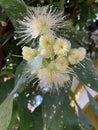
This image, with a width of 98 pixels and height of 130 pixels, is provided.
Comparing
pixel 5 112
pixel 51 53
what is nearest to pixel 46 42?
pixel 51 53

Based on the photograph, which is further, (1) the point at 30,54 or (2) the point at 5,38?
(2) the point at 5,38

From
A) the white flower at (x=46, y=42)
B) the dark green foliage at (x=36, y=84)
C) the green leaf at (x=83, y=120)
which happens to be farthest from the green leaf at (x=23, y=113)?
the white flower at (x=46, y=42)

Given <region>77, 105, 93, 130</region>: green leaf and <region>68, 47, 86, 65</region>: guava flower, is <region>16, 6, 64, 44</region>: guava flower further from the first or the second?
<region>77, 105, 93, 130</region>: green leaf

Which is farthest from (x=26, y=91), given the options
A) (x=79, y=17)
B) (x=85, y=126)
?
(x=79, y=17)

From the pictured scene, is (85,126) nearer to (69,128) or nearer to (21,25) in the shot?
(69,128)

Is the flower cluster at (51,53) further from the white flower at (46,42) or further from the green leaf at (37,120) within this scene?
the green leaf at (37,120)

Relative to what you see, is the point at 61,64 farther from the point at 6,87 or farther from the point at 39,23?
the point at 6,87

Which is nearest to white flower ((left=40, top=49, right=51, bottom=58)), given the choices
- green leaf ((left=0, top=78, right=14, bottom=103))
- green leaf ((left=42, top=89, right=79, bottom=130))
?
green leaf ((left=42, top=89, right=79, bottom=130))
